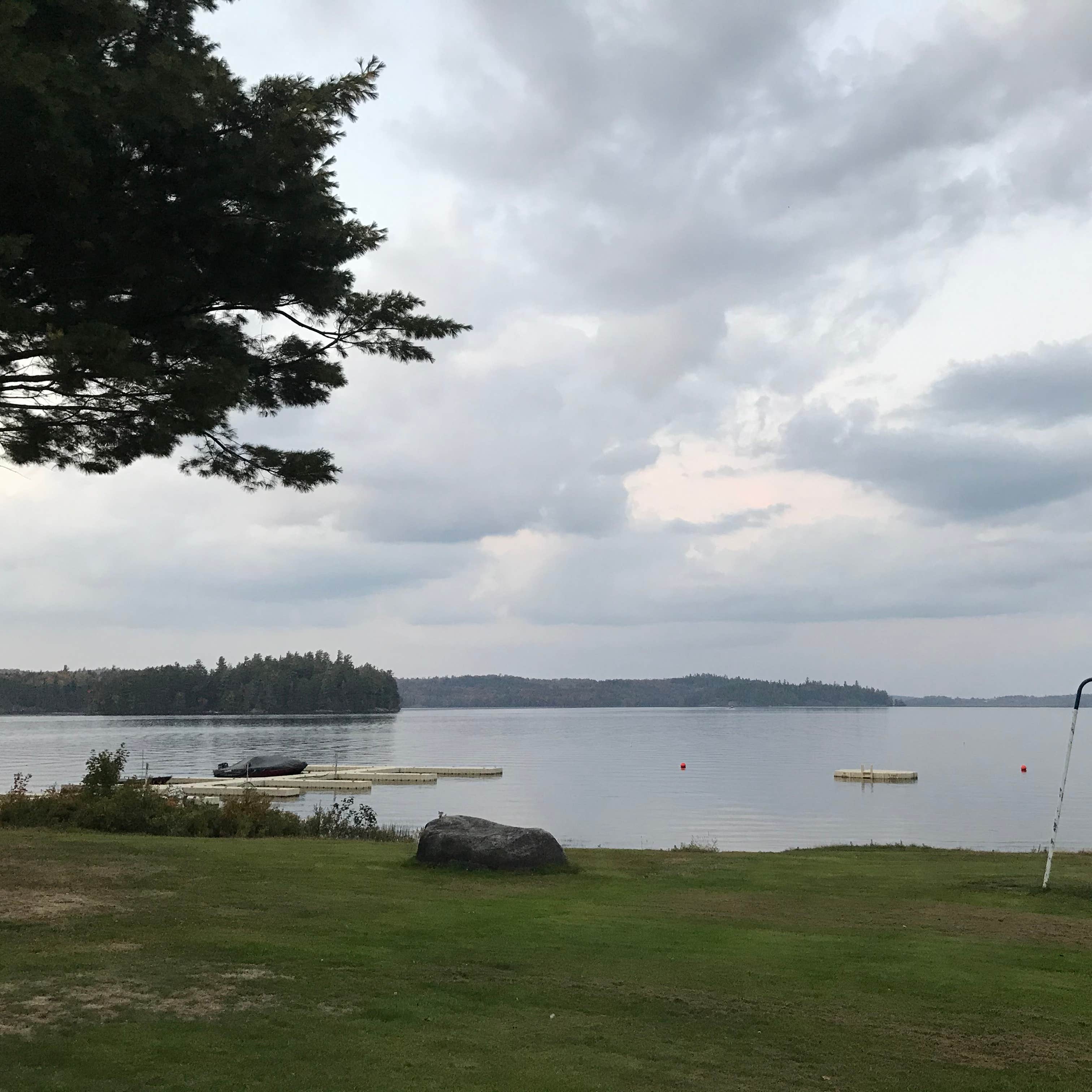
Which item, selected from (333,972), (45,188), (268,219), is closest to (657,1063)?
(333,972)

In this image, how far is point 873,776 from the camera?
232 feet

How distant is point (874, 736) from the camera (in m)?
151

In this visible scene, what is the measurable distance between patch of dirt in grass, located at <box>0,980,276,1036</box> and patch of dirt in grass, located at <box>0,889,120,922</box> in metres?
2.97

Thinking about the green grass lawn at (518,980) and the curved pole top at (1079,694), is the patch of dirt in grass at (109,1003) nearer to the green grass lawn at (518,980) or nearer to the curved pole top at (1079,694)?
the green grass lawn at (518,980)

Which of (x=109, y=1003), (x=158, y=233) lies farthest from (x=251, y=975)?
(x=158, y=233)

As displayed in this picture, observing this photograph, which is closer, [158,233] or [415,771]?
[158,233]

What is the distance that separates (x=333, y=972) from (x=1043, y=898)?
10.3 m

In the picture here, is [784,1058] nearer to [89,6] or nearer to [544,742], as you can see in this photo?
[89,6]

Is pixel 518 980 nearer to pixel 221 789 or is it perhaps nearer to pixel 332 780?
pixel 221 789

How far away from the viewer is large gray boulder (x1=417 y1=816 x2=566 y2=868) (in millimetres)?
15492

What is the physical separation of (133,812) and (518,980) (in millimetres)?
14122

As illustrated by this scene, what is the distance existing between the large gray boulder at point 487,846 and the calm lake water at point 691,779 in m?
19.4

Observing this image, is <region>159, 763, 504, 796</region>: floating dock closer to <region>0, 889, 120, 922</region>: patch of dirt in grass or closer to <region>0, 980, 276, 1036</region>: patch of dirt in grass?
<region>0, 889, 120, 922</region>: patch of dirt in grass

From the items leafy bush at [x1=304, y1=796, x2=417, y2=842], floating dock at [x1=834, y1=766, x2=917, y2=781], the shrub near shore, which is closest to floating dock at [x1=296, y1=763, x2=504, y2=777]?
floating dock at [x1=834, y1=766, x2=917, y2=781]
